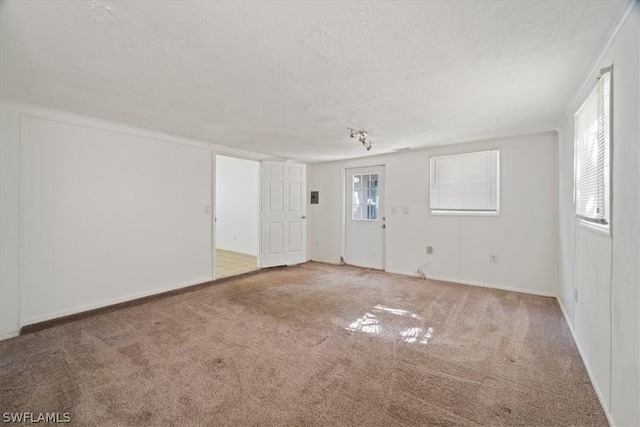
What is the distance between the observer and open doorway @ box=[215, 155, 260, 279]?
21.6 feet

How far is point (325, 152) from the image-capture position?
16.2ft

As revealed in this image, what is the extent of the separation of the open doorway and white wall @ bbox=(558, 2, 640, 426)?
5.32m

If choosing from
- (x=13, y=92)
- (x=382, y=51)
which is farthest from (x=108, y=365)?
(x=382, y=51)

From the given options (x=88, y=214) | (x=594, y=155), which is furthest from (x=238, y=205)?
(x=594, y=155)

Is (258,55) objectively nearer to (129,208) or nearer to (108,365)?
(108,365)

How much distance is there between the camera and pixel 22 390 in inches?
71.8

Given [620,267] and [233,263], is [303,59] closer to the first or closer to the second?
[620,267]

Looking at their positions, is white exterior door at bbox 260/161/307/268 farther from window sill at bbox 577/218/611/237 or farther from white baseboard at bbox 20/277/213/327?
window sill at bbox 577/218/611/237

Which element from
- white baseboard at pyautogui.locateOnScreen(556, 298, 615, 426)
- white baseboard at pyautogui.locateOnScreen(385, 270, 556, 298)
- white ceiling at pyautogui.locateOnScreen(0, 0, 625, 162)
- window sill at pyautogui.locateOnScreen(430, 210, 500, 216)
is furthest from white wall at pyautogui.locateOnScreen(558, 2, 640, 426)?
window sill at pyautogui.locateOnScreen(430, 210, 500, 216)

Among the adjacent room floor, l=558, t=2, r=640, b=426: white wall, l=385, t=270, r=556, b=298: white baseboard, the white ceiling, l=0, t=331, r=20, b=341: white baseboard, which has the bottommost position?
l=0, t=331, r=20, b=341: white baseboard

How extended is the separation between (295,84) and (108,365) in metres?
2.66

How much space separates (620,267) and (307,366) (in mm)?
2026

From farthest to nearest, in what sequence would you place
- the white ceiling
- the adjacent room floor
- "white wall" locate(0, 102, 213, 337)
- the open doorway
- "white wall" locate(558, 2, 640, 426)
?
the open doorway
the adjacent room floor
"white wall" locate(0, 102, 213, 337)
the white ceiling
"white wall" locate(558, 2, 640, 426)

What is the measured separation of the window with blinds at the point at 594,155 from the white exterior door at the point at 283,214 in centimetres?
426
